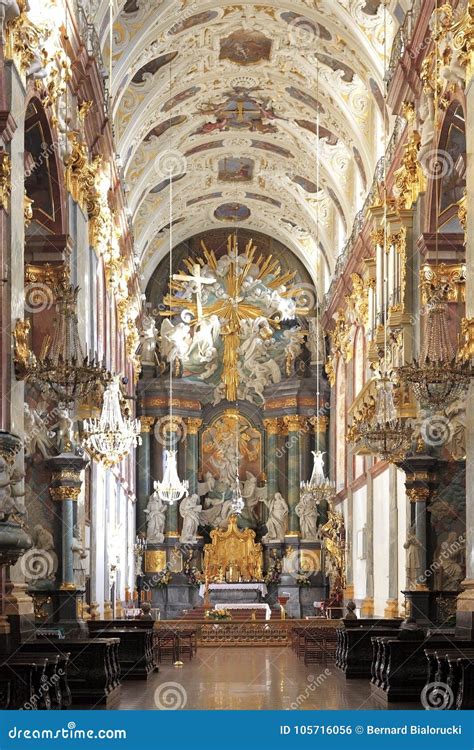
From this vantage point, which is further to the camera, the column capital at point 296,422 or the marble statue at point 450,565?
the column capital at point 296,422

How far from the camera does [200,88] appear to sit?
32.4 metres

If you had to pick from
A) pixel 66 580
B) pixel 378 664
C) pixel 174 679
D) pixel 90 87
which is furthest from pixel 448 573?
pixel 90 87

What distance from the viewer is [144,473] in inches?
1623

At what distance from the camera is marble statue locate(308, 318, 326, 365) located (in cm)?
4166

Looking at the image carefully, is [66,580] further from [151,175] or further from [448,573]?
[151,175]

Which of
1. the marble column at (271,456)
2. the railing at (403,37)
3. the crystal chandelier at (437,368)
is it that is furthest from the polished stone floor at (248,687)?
the marble column at (271,456)

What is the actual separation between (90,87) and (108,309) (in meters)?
6.80

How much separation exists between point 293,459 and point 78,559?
23.5 metres

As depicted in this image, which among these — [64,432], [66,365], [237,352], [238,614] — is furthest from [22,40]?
[237,352]

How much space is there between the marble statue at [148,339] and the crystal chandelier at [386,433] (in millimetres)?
22241

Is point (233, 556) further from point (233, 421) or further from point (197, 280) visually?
point (197, 280)

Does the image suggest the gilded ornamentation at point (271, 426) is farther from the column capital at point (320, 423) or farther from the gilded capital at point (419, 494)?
the gilded capital at point (419, 494)

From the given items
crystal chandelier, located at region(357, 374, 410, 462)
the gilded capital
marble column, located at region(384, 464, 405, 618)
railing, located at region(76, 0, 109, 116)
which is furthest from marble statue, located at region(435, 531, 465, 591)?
railing, located at region(76, 0, 109, 116)

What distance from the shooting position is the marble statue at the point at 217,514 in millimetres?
41625
